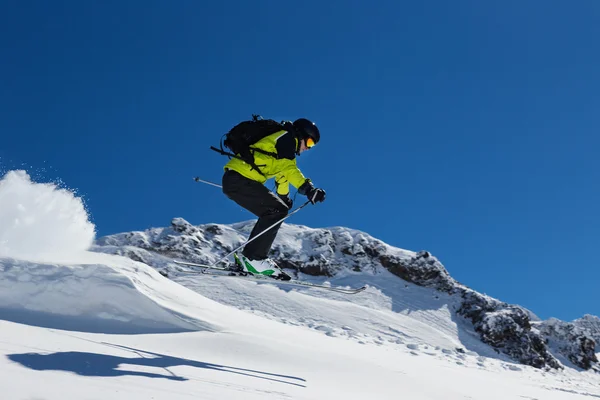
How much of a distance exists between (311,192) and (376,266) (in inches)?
1178

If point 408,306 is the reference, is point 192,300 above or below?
below

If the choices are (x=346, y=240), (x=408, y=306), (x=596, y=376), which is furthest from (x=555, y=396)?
(x=346, y=240)

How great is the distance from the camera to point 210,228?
38.8m

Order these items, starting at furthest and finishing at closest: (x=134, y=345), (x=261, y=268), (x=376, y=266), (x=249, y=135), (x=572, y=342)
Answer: (x=376, y=266) → (x=572, y=342) → (x=261, y=268) → (x=249, y=135) → (x=134, y=345)

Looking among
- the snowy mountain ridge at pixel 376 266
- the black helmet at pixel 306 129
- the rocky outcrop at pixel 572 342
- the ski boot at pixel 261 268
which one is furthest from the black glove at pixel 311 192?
the rocky outcrop at pixel 572 342

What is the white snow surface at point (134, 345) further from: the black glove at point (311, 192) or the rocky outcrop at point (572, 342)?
the rocky outcrop at point (572, 342)

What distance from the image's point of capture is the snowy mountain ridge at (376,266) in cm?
3011

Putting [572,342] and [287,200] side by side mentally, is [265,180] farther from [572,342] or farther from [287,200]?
[572,342]

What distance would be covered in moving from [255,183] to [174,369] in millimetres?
3601

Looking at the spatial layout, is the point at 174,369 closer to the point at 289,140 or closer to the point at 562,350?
the point at 289,140

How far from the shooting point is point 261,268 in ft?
26.8

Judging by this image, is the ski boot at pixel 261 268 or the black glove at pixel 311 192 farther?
the ski boot at pixel 261 268

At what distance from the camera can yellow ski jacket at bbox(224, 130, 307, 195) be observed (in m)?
7.32

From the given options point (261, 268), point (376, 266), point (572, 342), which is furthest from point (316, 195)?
point (572, 342)
